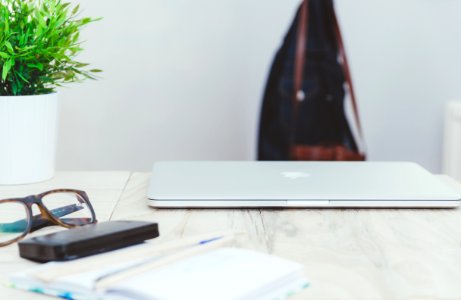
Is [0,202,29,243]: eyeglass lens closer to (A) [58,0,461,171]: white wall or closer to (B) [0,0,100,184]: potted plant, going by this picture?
(B) [0,0,100,184]: potted plant

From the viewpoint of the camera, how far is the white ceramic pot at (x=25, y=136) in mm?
1093

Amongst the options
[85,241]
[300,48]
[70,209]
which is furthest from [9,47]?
[300,48]

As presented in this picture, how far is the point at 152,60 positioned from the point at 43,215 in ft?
4.92

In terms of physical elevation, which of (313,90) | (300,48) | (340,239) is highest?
(300,48)

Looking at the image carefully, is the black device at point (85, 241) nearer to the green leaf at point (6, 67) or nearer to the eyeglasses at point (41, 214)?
the eyeglasses at point (41, 214)

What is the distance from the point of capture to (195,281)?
61 cm

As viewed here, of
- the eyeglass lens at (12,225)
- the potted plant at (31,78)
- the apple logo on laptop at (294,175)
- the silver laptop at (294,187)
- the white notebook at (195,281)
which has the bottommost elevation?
the eyeglass lens at (12,225)

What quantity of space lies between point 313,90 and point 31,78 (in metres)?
1.10

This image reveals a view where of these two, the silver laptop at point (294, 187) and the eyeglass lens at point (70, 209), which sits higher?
the silver laptop at point (294, 187)

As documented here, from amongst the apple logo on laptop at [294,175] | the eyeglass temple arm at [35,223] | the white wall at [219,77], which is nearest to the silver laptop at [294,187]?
the apple logo on laptop at [294,175]

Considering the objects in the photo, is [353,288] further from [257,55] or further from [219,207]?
[257,55]

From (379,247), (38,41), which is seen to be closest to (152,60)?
(38,41)

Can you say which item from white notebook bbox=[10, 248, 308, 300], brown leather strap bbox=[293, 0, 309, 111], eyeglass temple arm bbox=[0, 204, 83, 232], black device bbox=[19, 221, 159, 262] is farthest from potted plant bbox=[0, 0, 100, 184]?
brown leather strap bbox=[293, 0, 309, 111]

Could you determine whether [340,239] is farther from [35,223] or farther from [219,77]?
[219,77]
